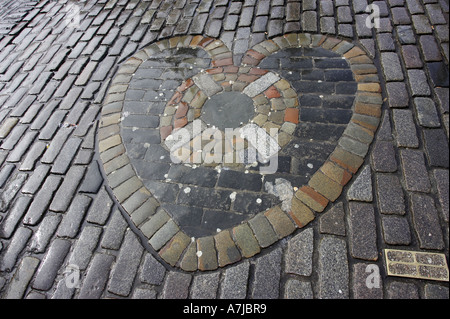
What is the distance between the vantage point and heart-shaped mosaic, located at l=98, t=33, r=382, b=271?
7.32 ft

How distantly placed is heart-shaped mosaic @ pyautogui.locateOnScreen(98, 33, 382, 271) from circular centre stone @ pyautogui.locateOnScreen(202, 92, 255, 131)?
0.04ft

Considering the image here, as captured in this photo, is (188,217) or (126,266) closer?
(126,266)

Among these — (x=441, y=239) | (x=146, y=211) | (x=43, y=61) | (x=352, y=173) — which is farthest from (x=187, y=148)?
(x=43, y=61)

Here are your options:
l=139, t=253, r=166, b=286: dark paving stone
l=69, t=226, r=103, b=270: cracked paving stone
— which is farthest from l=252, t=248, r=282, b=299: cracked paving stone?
l=69, t=226, r=103, b=270: cracked paving stone

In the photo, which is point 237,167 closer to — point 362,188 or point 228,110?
point 228,110

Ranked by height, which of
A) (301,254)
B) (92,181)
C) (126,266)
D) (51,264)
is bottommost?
(301,254)

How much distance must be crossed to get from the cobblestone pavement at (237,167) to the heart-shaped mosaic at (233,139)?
0.05 feet

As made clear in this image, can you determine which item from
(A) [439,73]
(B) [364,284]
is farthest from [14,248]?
(A) [439,73]

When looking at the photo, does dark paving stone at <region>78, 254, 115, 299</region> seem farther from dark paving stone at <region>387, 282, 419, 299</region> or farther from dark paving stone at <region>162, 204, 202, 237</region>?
dark paving stone at <region>387, 282, 419, 299</region>

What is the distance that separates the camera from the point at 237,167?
8.31 feet

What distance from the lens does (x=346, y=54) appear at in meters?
3.23

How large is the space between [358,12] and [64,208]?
415 cm

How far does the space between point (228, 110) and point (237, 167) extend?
0.76 meters

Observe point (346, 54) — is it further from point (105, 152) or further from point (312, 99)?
point (105, 152)
